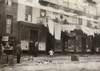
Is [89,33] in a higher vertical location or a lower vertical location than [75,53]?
higher

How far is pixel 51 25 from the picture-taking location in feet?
26.1

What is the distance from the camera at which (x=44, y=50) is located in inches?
319

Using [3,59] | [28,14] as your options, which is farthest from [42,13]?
[3,59]

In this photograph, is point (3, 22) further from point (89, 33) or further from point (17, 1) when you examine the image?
point (89, 33)

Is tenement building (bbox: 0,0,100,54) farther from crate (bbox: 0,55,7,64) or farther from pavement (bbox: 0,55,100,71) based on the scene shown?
crate (bbox: 0,55,7,64)

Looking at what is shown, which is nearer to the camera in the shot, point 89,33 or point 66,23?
point 66,23

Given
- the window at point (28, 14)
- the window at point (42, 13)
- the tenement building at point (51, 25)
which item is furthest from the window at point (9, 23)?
the window at point (42, 13)

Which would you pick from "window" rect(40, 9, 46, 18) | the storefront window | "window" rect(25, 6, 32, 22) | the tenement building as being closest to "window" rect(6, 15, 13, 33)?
the tenement building

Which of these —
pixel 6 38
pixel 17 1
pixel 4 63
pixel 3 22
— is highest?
pixel 17 1

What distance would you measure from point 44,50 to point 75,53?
1430 millimetres

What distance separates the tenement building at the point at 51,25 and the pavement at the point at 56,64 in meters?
0.40

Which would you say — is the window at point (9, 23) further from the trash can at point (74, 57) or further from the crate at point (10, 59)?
the trash can at point (74, 57)

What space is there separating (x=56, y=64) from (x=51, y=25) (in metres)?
1.63

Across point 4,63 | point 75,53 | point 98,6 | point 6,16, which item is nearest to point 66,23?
point 75,53
